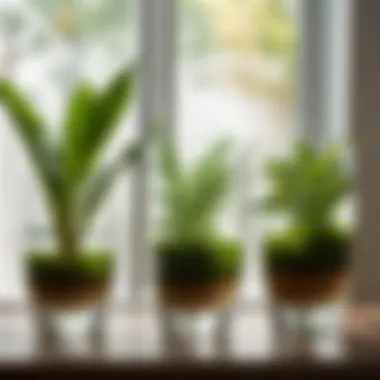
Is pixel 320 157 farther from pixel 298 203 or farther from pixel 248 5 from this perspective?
pixel 248 5

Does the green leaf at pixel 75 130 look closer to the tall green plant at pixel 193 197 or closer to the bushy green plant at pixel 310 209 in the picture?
the tall green plant at pixel 193 197

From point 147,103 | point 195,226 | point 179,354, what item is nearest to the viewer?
point 179,354

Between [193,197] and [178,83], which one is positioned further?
[178,83]

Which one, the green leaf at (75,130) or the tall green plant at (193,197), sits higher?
the green leaf at (75,130)

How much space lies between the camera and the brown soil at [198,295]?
4.27 ft

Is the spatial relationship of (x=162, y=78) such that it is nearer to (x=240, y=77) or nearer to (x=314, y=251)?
(x=240, y=77)

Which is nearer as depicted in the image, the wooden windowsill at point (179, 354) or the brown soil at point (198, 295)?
the wooden windowsill at point (179, 354)

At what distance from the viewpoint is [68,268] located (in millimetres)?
1279

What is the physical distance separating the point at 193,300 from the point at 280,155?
376mm

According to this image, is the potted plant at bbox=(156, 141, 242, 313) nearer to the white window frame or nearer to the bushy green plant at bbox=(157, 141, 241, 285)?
the bushy green plant at bbox=(157, 141, 241, 285)

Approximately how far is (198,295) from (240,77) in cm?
44

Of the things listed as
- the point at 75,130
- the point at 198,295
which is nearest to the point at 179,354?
the point at 198,295

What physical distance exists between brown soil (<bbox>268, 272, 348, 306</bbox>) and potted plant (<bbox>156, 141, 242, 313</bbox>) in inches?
3.0

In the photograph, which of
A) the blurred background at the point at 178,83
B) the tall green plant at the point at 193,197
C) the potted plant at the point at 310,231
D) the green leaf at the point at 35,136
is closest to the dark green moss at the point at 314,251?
the potted plant at the point at 310,231
